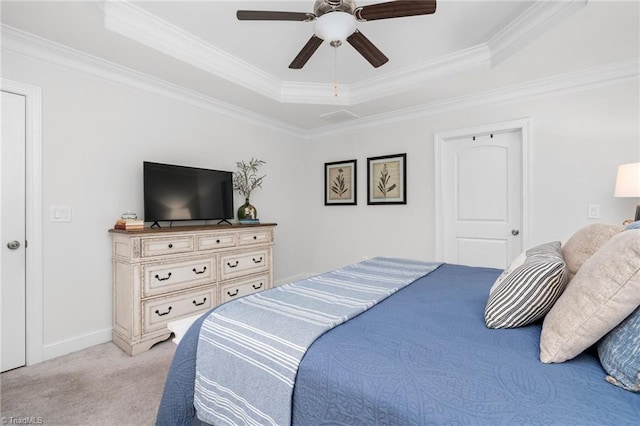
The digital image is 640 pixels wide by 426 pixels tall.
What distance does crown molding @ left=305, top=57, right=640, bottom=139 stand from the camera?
2.74 meters

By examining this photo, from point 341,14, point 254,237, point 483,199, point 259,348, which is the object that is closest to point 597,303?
point 259,348

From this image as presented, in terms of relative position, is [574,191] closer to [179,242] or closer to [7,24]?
[179,242]

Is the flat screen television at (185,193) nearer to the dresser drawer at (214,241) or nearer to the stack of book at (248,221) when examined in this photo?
the stack of book at (248,221)

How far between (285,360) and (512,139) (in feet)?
11.3

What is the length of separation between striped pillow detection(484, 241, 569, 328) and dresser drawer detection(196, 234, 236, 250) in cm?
249

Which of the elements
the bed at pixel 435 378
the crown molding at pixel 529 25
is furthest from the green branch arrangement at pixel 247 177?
the crown molding at pixel 529 25

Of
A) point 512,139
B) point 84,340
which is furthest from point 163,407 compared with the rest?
point 512,139

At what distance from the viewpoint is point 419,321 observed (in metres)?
1.23

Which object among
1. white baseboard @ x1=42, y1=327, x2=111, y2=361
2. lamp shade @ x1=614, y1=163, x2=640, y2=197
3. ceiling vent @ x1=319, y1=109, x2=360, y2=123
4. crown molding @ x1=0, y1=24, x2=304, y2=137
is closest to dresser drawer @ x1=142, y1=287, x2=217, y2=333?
white baseboard @ x1=42, y1=327, x2=111, y2=361

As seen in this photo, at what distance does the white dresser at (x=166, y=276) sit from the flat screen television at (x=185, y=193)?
35 cm

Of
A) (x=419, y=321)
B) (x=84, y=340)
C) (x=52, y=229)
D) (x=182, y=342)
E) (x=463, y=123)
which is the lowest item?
(x=84, y=340)

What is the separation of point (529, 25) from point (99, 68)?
3.54 metres

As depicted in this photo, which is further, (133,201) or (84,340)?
(133,201)

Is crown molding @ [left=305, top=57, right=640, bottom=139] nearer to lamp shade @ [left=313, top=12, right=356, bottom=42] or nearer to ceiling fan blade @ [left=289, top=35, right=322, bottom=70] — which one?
ceiling fan blade @ [left=289, top=35, right=322, bottom=70]
